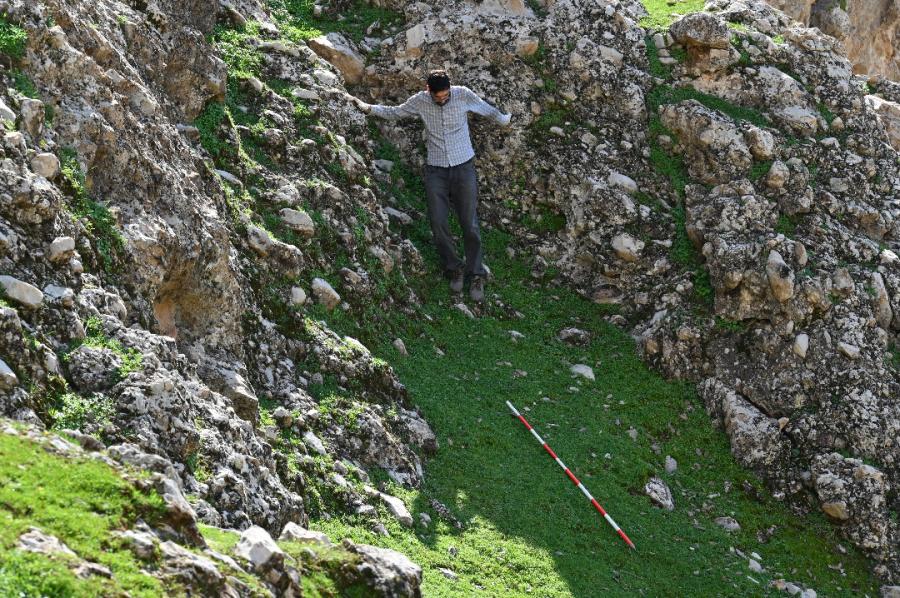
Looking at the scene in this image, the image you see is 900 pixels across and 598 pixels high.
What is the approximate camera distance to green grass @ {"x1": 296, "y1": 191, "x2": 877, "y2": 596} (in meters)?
8.41

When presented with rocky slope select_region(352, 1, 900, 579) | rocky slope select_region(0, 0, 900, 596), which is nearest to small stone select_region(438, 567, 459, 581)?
rocky slope select_region(0, 0, 900, 596)

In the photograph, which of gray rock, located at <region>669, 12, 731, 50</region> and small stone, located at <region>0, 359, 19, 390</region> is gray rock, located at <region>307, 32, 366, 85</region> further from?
small stone, located at <region>0, 359, 19, 390</region>

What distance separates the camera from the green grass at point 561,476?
27.6ft

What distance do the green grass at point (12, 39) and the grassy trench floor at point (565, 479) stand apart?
14.1ft

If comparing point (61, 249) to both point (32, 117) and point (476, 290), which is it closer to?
point (32, 117)

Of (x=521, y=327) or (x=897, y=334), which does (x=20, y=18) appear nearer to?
(x=521, y=327)

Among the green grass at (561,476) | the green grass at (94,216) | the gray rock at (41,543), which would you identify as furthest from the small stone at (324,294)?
the gray rock at (41,543)

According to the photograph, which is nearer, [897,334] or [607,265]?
[897,334]

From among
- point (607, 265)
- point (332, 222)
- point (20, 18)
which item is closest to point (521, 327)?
point (607, 265)

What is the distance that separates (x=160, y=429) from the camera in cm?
619

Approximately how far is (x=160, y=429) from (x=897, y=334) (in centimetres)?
1034

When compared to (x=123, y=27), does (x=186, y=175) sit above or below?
below

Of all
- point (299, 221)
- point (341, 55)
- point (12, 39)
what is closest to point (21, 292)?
point (12, 39)

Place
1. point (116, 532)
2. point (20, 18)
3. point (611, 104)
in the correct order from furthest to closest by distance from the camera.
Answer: point (611, 104)
point (20, 18)
point (116, 532)
